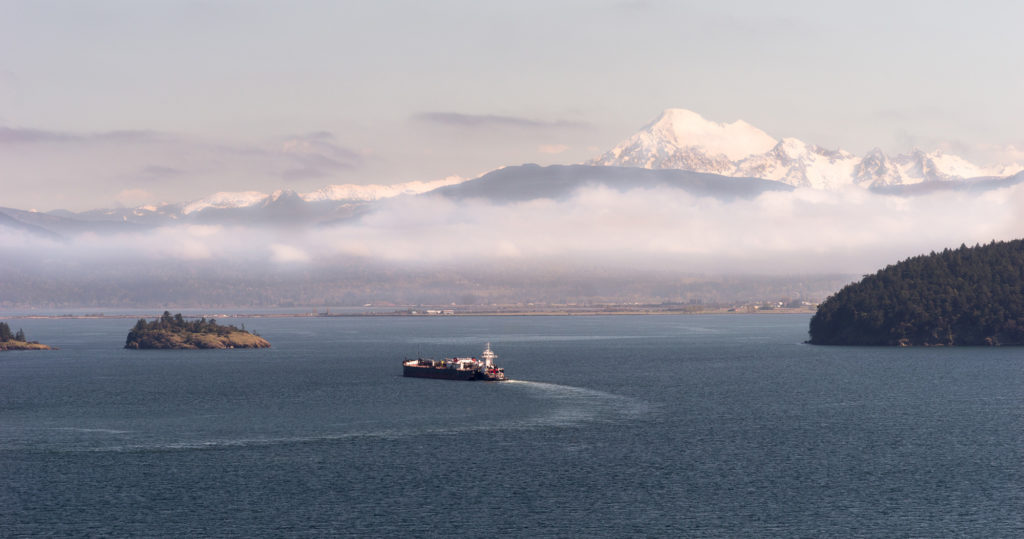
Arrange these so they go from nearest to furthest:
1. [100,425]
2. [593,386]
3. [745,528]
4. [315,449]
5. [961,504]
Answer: [745,528] < [961,504] < [315,449] < [100,425] < [593,386]

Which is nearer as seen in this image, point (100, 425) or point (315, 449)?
point (315, 449)

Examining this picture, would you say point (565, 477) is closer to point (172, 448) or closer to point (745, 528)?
point (745, 528)

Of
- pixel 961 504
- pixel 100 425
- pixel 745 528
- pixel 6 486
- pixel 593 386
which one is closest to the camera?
pixel 745 528

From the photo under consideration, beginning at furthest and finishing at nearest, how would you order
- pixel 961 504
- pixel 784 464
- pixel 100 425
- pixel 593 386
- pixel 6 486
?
pixel 593 386, pixel 100 425, pixel 784 464, pixel 6 486, pixel 961 504

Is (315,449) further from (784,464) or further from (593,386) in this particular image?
(593,386)

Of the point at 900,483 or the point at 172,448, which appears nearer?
the point at 900,483

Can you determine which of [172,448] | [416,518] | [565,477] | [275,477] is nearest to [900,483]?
[565,477]

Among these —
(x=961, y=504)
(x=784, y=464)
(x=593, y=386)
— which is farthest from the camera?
(x=593, y=386)

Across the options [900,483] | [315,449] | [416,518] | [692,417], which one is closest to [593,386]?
[692,417]
